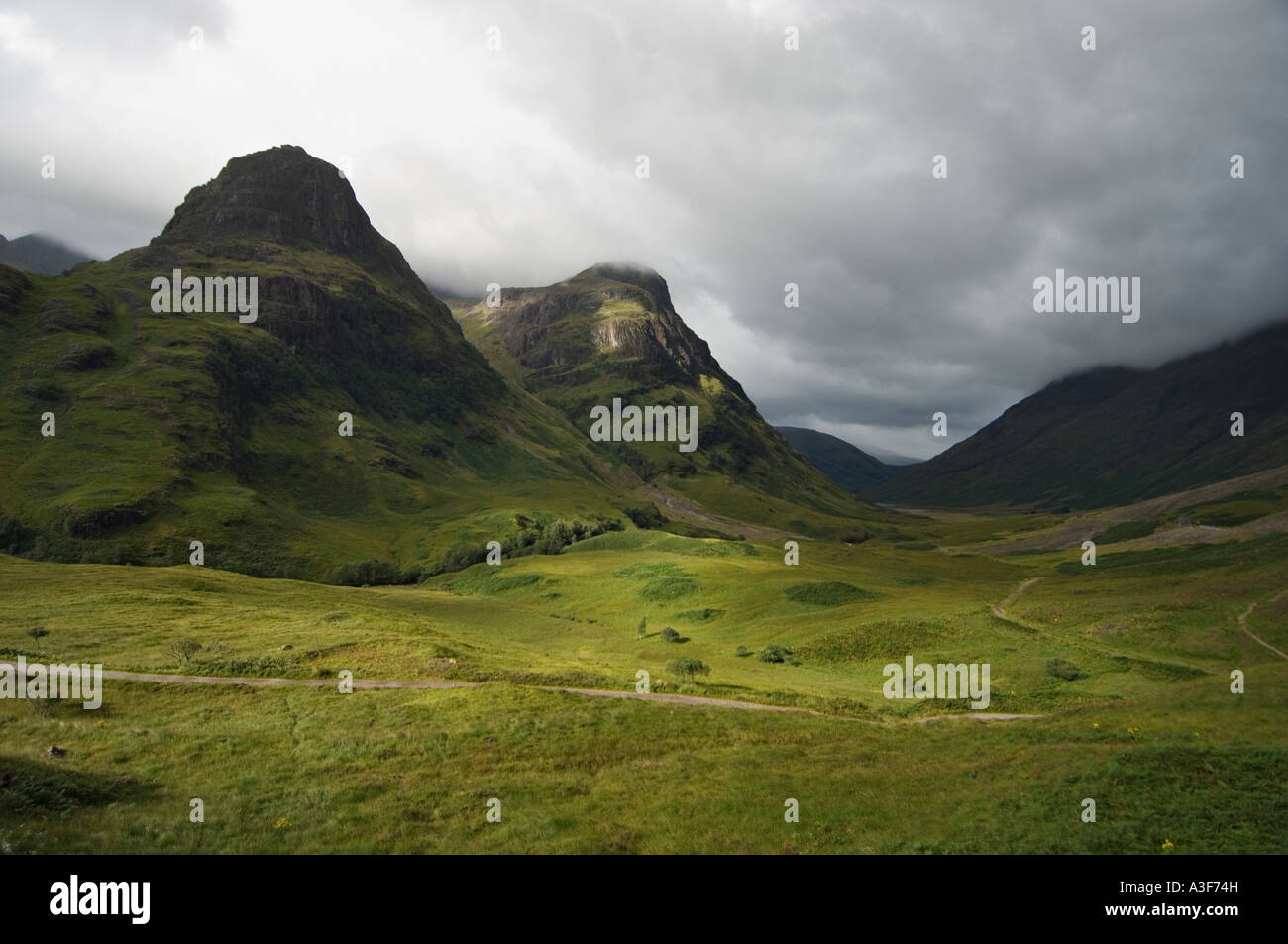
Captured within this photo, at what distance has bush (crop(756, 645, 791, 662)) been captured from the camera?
61.4 meters

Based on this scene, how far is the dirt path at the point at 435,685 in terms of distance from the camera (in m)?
38.2

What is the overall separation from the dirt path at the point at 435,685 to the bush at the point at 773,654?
2189 cm

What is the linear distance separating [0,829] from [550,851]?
1499 cm

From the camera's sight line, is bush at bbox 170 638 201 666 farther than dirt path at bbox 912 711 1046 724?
Yes

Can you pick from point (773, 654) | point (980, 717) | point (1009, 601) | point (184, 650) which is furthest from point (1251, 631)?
point (184, 650)

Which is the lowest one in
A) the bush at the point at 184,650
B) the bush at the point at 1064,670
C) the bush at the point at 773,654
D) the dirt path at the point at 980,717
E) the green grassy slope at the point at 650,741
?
the bush at the point at 773,654

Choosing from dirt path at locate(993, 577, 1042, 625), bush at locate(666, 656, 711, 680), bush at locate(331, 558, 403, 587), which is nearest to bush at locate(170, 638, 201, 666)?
bush at locate(666, 656, 711, 680)

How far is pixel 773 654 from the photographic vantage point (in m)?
61.8

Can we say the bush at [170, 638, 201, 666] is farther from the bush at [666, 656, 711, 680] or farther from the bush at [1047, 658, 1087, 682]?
the bush at [1047, 658, 1087, 682]

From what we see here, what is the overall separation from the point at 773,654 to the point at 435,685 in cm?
3372

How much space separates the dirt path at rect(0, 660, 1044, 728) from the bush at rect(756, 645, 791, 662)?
71.8 ft

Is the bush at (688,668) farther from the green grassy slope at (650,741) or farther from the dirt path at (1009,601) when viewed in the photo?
the dirt path at (1009,601)

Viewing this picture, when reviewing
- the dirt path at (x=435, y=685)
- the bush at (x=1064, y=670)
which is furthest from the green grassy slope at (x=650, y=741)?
the dirt path at (x=435, y=685)
